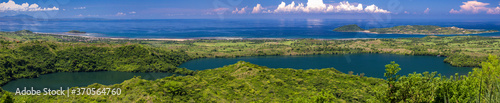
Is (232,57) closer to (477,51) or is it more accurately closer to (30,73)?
(30,73)

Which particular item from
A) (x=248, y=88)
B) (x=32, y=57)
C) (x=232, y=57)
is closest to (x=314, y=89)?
(x=248, y=88)

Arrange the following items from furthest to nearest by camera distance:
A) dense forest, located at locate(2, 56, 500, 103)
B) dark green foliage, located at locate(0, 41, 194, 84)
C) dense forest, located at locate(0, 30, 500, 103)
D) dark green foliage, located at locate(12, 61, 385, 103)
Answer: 1. dark green foliage, located at locate(0, 41, 194, 84)
2. dark green foliage, located at locate(12, 61, 385, 103)
3. dense forest, located at locate(0, 30, 500, 103)
4. dense forest, located at locate(2, 56, 500, 103)

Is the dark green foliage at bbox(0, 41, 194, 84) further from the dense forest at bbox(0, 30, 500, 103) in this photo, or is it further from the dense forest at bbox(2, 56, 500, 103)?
the dense forest at bbox(2, 56, 500, 103)

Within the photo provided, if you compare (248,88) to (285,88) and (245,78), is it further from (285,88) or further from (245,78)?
(245,78)

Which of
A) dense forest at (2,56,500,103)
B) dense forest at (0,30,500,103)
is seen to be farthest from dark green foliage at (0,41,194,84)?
dense forest at (2,56,500,103)

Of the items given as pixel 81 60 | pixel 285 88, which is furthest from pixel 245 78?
pixel 81 60

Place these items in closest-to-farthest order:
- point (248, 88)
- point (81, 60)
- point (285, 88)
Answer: point (248, 88)
point (285, 88)
point (81, 60)

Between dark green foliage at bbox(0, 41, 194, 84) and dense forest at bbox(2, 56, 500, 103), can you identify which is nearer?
dense forest at bbox(2, 56, 500, 103)

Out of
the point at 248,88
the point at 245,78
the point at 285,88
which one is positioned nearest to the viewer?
the point at 248,88

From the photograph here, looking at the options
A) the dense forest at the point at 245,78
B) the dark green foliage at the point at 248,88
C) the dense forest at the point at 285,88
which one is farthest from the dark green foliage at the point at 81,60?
the dense forest at the point at 285,88
